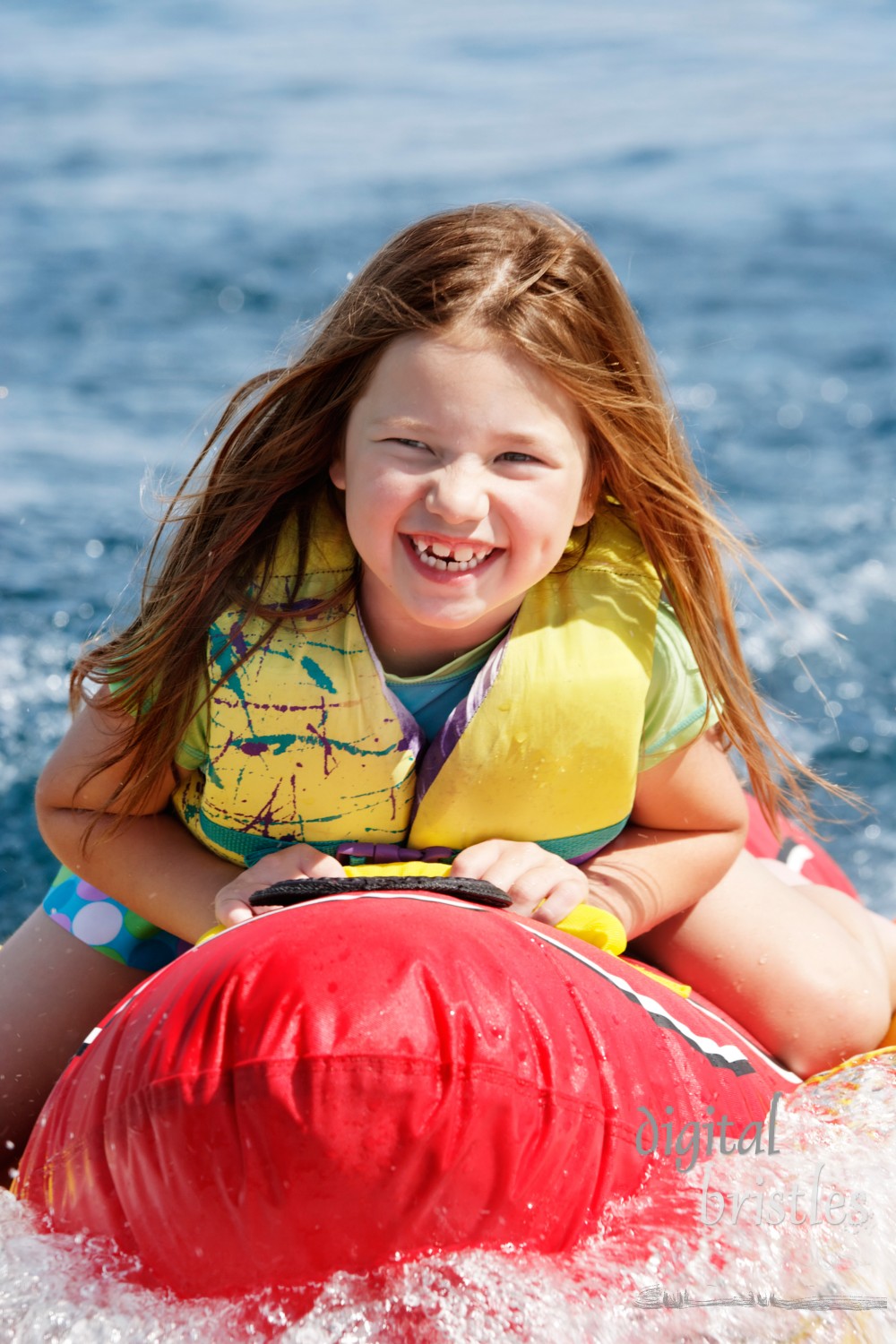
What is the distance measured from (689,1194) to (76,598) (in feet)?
12.0

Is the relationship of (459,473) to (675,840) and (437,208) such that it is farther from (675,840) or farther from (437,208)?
(437,208)

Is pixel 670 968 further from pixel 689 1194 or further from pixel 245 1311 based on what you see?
pixel 245 1311

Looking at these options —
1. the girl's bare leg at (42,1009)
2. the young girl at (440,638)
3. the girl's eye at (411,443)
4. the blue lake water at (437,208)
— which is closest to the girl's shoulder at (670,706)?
the young girl at (440,638)

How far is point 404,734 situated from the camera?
7.57 feet

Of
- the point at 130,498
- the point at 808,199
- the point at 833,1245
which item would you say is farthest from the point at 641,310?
the point at 833,1245

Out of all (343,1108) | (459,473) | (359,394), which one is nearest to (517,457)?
(459,473)

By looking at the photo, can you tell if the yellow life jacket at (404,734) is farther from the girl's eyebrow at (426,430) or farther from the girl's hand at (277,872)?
the girl's eyebrow at (426,430)

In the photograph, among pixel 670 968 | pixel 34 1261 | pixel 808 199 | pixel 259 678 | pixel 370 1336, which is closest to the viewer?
pixel 370 1336

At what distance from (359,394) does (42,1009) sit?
1246 millimetres

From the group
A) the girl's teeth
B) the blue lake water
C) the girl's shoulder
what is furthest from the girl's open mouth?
the blue lake water

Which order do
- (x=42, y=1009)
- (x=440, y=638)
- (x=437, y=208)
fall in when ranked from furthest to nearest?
1. (x=437, y=208)
2. (x=42, y=1009)
3. (x=440, y=638)

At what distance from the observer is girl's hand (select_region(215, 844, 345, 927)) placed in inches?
82.6

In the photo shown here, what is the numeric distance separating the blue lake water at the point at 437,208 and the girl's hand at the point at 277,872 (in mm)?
631

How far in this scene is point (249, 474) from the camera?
7.86ft
